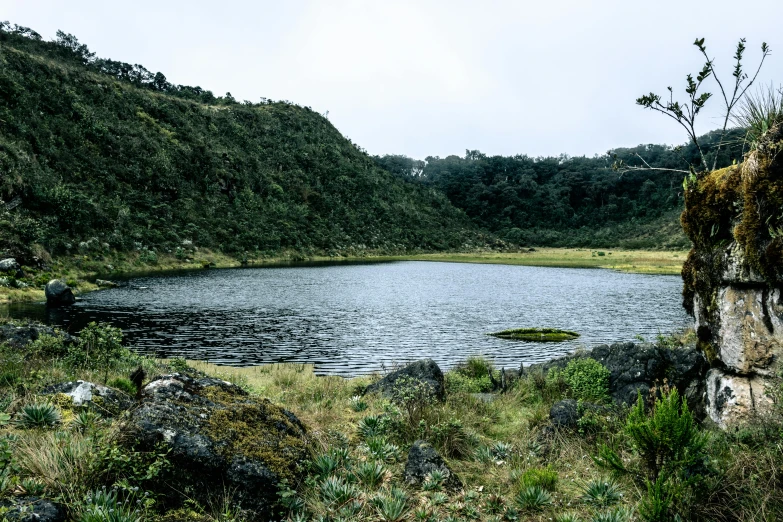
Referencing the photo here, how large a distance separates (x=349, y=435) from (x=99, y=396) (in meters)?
3.35

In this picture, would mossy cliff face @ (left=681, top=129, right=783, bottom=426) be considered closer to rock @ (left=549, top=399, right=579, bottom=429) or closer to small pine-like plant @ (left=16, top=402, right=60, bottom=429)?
rock @ (left=549, top=399, right=579, bottom=429)

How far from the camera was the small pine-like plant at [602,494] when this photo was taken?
518 centimetres

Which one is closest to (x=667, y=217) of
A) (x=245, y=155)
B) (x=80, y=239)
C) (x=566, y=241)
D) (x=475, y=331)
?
(x=566, y=241)

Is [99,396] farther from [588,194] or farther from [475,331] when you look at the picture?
[588,194]

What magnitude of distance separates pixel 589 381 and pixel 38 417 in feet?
31.6

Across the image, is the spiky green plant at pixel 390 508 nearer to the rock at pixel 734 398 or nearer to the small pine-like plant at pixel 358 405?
the small pine-like plant at pixel 358 405

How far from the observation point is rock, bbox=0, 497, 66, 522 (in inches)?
147

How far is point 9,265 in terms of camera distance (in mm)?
34000

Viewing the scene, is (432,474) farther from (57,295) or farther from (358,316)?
(57,295)

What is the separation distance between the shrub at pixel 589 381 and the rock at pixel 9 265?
38.4 meters

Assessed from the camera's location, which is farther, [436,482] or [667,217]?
[667,217]

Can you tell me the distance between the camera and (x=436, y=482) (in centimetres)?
544

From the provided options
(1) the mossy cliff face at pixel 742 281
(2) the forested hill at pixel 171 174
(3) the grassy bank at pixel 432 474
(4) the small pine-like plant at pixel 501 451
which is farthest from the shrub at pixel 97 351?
(2) the forested hill at pixel 171 174

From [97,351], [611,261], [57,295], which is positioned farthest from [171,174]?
[611,261]
